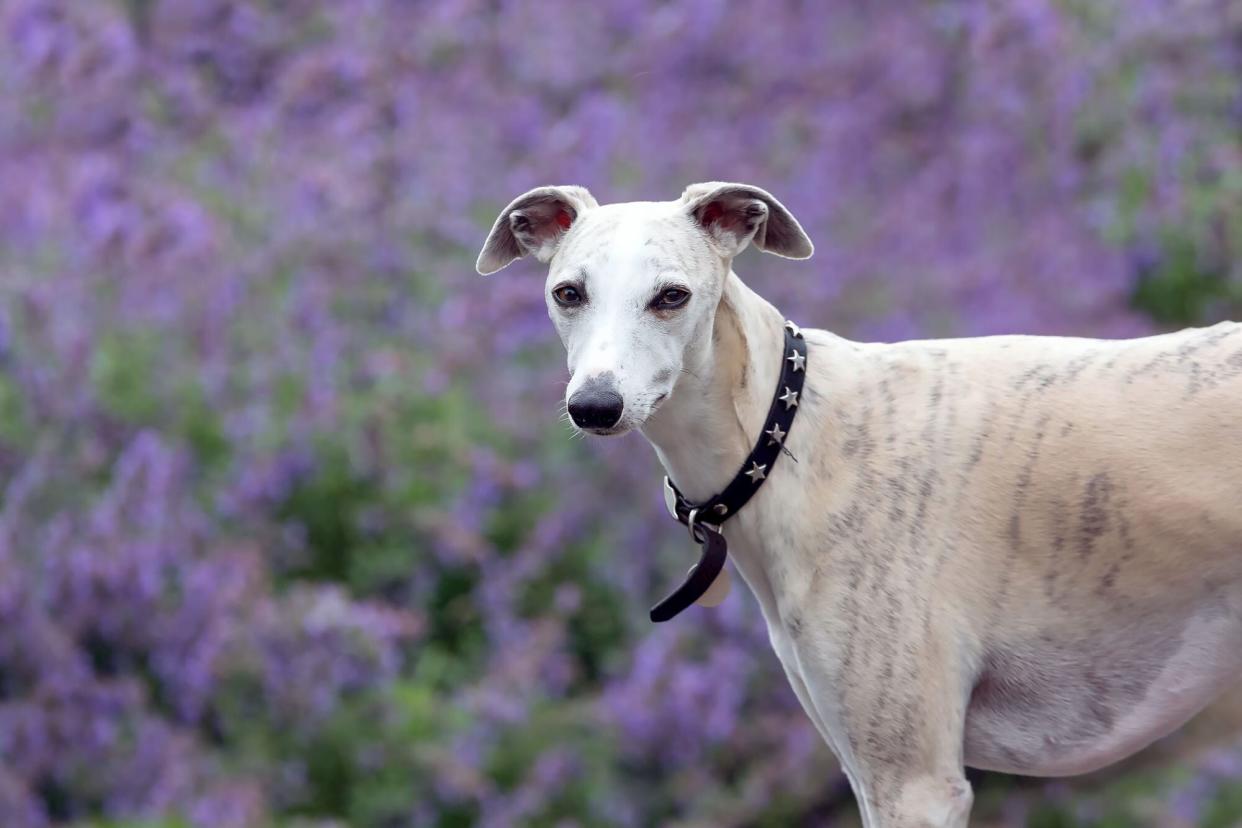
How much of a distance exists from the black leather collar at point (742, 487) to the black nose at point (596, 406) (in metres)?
0.32

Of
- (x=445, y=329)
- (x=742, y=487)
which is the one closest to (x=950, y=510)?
(x=742, y=487)

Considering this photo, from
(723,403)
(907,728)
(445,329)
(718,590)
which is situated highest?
(723,403)

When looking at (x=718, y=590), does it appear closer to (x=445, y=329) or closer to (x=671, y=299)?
(x=671, y=299)

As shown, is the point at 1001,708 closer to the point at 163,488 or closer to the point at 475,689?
the point at 475,689

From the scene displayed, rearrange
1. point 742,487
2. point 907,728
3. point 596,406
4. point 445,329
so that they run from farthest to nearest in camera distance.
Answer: point 445,329
point 742,487
point 907,728
point 596,406

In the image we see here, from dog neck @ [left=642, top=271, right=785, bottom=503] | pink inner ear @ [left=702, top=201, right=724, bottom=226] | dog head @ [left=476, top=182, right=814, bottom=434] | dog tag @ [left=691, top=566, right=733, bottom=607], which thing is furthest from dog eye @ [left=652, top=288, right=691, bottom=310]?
dog tag @ [left=691, top=566, right=733, bottom=607]

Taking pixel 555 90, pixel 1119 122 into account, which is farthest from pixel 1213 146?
pixel 555 90

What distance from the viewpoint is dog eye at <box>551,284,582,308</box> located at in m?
2.46

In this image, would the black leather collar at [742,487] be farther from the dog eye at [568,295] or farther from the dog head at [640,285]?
the dog eye at [568,295]

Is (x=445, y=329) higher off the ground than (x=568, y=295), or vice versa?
(x=568, y=295)

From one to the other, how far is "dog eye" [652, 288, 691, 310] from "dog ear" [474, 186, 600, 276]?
32 centimetres

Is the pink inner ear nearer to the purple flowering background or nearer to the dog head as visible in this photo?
the dog head

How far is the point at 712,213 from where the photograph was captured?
8.63 ft

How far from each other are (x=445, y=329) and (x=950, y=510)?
2959mm
